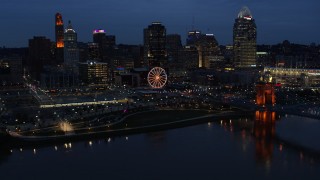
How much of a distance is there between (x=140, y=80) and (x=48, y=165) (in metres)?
19.6

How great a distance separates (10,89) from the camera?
28562 millimetres

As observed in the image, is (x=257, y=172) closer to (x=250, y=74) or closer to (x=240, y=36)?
(x=250, y=74)

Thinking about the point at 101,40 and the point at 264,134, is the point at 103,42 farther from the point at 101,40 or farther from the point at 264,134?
the point at 264,134

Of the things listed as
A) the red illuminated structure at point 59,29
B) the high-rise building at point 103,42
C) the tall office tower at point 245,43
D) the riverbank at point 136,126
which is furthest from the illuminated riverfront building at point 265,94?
the red illuminated structure at point 59,29

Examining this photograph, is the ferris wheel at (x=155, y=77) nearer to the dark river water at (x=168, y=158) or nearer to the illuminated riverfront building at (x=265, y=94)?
the illuminated riverfront building at (x=265, y=94)

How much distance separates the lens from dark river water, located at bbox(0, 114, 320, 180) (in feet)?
32.8

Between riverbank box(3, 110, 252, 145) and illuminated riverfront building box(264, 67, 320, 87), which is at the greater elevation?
illuminated riverfront building box(264, 67, 320, 87)

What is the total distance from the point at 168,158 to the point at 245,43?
105 feet

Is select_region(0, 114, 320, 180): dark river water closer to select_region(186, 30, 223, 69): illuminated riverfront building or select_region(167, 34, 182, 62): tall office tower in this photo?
select_region(167, 34, 182, 62): tall office tower

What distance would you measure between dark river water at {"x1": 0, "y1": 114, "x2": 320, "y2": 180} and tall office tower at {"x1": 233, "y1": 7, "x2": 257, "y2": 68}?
92.0 feet

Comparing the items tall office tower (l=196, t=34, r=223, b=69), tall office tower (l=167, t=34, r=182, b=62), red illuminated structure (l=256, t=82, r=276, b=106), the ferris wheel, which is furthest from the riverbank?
tall office tower (l=196, t=34, r=223, b=69)

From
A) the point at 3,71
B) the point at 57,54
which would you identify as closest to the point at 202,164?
the point at 3,71

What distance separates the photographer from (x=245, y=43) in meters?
41.9

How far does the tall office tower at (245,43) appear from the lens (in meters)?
41.6
